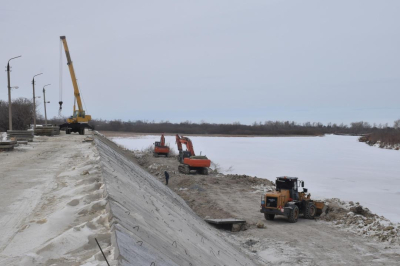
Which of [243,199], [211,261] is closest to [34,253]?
[211,261]

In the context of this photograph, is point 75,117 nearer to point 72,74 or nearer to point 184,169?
point 72,74

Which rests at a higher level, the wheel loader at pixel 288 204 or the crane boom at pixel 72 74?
the crane boom at pixel 72 74

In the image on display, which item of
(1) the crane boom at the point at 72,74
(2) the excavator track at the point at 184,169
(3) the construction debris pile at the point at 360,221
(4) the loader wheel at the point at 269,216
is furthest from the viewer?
(1) the crane boom at the point at 72,74

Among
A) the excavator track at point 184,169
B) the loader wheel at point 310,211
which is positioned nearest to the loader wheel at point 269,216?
the loader wheel at point 310,211

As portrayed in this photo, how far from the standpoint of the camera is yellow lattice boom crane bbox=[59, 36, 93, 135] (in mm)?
41906

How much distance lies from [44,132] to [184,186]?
1758 centimetres

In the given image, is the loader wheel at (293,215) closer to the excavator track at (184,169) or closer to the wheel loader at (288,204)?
the wheel loader at (288,204)

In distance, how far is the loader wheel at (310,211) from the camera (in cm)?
1802

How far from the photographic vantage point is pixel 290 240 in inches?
574

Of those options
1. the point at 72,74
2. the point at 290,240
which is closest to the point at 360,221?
the point at 290,240

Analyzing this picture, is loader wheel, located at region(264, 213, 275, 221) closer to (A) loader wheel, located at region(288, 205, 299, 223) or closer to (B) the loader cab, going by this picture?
(A) loader wheel, located at region(288, 205, 299, 223)

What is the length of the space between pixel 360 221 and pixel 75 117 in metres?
33.5

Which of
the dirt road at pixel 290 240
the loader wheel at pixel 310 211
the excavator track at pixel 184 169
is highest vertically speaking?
the excavator track at pixel 184 169

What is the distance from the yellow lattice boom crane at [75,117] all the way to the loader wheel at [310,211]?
28.6m
